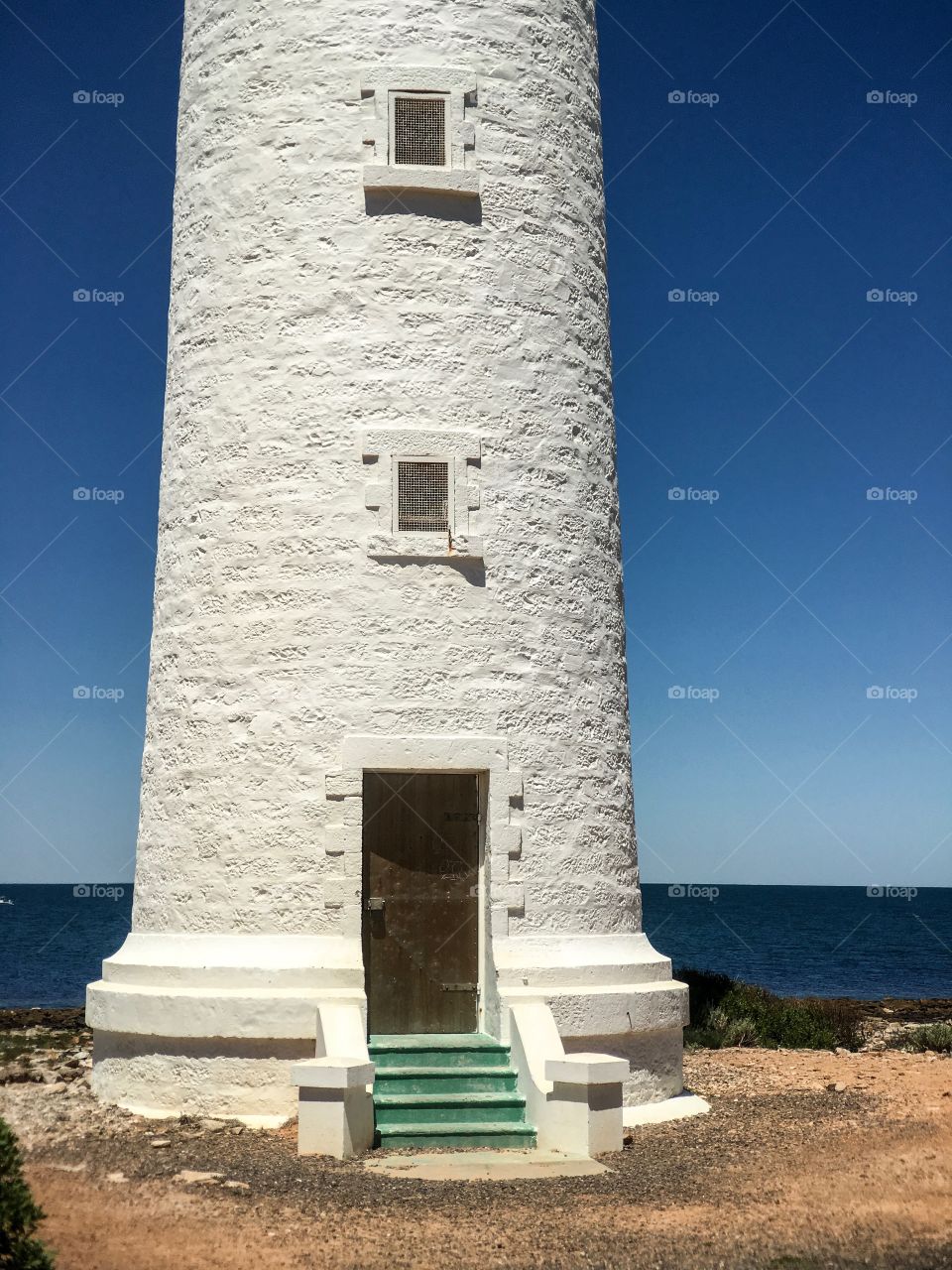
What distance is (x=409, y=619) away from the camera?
1277 centimetres

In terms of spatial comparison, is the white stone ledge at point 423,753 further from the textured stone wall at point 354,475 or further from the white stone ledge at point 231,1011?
the white stone ledge at point 231,1011

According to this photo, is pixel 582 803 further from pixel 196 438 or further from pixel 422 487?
pixel 196 438

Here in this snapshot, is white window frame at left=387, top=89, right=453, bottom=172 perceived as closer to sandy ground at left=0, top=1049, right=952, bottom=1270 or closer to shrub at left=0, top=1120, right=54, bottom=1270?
sandy ground at left=0, top=1049, right=952, bottom=1270

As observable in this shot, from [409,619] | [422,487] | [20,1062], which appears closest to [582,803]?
[409,619]

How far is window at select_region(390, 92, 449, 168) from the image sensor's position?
13.4m

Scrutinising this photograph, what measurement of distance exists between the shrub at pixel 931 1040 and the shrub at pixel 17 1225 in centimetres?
1416

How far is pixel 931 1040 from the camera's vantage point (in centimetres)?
1942

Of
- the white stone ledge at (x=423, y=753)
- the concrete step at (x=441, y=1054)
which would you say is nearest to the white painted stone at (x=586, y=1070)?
the concrete step at (x=441, y=1054)

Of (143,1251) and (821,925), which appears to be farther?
(821,925)

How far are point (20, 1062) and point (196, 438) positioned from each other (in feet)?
21.9

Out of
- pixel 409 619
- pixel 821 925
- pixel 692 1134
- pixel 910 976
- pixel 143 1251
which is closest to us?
pixel 143 1251

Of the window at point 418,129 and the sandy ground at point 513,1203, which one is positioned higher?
the window at point 418,129

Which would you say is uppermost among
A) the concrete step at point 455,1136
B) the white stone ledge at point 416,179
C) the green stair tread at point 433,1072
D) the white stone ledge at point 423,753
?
the white stone ledge at point 416,179

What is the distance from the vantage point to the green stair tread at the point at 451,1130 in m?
11.2
